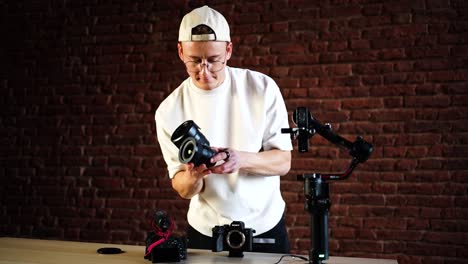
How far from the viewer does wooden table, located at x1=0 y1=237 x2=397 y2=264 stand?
1.83 meters

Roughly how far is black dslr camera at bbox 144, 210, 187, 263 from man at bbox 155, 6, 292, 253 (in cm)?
24

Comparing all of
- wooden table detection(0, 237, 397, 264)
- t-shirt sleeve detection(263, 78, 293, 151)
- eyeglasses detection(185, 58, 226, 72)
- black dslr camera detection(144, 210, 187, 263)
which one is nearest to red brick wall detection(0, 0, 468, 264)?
t-shirt sleeve detection(263, 78, 293, 151)

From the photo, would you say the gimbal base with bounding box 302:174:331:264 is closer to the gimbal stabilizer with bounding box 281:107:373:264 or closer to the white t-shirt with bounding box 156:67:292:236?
the gimbal stabilizer with bounding box 281:107:373:264

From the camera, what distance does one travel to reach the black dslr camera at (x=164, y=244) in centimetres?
183

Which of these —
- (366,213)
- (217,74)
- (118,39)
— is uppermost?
(118,39)

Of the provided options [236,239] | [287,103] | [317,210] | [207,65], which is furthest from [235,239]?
[287,103]

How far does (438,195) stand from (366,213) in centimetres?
49

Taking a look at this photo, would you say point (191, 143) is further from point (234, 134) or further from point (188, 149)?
point (234, 134)

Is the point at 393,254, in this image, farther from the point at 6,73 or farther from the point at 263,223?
the point at 6,73

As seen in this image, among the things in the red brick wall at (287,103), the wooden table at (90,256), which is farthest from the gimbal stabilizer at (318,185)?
the red brick wall at (287,103)

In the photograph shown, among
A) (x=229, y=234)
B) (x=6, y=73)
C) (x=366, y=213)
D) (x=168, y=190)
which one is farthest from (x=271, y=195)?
(x=6, y=73)

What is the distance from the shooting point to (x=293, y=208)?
3912 mm

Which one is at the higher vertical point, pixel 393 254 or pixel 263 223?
pixel 263 223

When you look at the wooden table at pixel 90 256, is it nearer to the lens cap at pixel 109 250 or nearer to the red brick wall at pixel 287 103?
the lens cap at pixel 109 250
